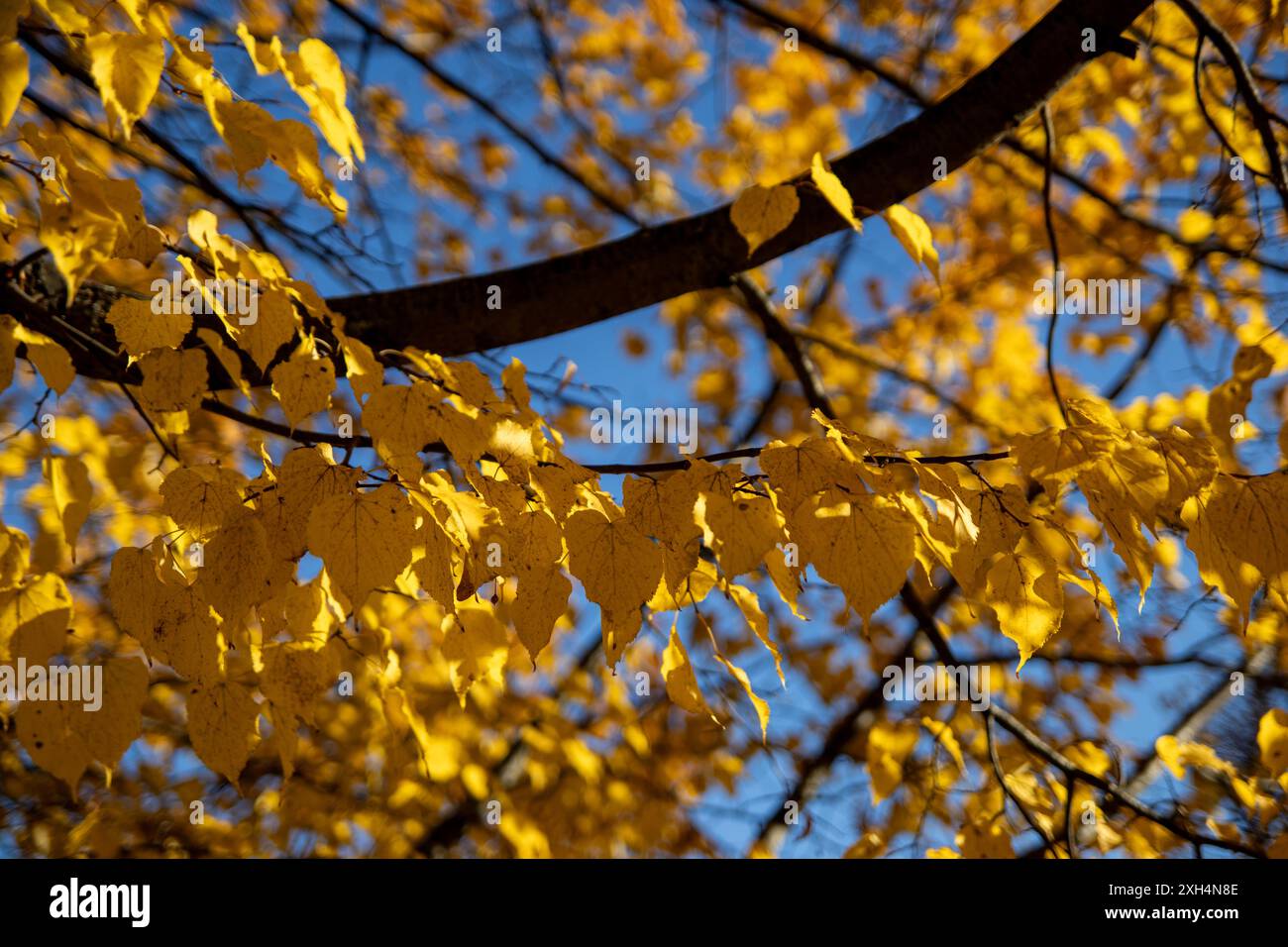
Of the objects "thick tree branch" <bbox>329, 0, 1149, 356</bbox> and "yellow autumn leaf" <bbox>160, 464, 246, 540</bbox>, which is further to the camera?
"thick tree branch" <bbox>329, 0, 1149, 356</bbox>

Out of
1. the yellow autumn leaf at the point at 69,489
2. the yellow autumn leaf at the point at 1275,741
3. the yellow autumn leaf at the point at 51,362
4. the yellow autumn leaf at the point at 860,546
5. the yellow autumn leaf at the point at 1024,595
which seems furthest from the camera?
the yellow autumn leaf at the point at 1275,741

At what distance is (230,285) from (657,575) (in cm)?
82

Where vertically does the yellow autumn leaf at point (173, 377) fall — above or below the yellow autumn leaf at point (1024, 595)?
above

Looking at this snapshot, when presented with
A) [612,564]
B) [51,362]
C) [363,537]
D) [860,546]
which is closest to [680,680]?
[612,564]

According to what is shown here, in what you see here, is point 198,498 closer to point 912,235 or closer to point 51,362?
point 51,362

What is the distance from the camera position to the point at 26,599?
4.30 ft

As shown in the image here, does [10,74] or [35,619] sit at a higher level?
[10,74]

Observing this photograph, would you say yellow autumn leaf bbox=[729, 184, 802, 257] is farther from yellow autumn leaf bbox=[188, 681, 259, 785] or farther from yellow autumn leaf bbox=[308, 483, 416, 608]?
yellow autumn leaf bbox=[188, 681, 259, 785]

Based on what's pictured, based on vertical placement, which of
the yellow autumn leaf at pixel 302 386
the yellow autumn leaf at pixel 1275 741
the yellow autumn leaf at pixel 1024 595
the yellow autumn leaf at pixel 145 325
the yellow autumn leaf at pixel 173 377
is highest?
the yellow autumn leaf at pixel 145 325

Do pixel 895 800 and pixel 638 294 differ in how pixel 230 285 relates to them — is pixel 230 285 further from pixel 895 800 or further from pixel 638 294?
pixel 895 800

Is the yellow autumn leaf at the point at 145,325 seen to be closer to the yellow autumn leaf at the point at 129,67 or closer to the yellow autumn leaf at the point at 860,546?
the yellow autumn leaf at the point at 129,67

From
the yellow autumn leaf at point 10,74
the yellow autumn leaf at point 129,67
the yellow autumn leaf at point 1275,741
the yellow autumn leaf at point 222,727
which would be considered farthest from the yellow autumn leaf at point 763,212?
the yellow autumn leaf at point 1275,741

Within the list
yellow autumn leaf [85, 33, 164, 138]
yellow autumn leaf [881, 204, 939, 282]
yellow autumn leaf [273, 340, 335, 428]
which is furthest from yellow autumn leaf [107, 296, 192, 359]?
yellow autumn leaf [881, 204, 939, 282]
